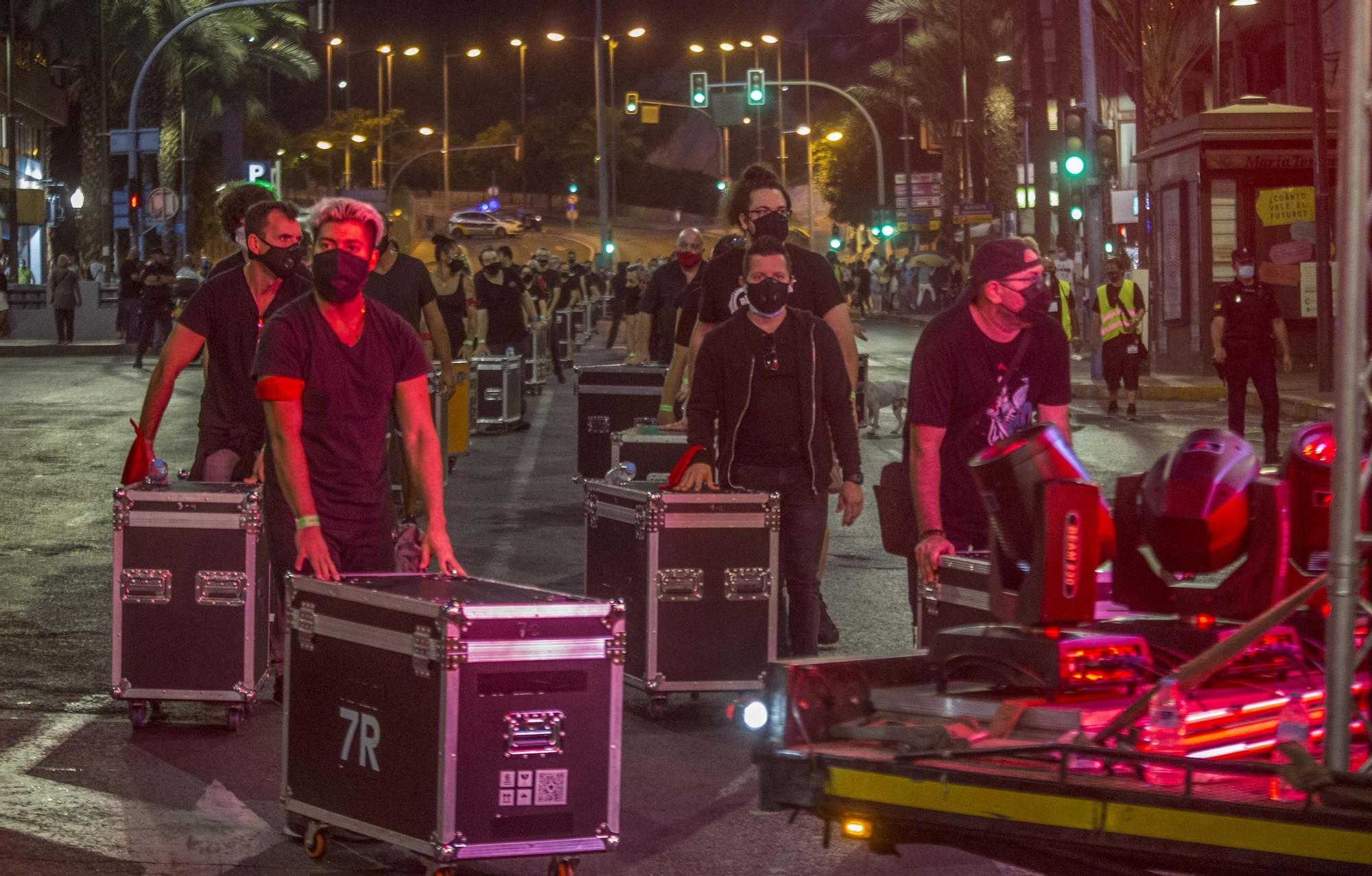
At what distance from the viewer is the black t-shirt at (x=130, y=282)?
3897 cm

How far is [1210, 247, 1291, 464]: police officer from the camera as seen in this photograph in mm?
17391

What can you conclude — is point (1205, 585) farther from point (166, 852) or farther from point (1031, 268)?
point (166, 852)

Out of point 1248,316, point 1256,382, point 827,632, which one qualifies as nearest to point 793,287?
point 827,632

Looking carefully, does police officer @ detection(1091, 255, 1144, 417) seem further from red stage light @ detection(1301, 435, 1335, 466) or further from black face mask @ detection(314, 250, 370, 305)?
red stage light @ detection(1301, 435, 1335, 466)

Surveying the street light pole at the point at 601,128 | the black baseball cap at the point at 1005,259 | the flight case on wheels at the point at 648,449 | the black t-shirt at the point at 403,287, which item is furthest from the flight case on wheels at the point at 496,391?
the street light pole at the point at 601,128

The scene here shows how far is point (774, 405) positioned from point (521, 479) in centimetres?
854

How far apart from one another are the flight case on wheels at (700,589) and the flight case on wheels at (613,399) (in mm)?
6342

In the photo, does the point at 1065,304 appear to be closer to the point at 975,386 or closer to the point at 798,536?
the point at 798,536

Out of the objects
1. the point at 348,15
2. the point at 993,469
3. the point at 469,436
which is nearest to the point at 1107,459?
the point at 469,436

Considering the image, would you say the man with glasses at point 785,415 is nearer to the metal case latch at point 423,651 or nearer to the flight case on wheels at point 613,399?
the metal case latch at point 423,651

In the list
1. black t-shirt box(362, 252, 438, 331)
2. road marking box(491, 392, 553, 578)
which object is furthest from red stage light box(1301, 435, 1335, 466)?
black t-shirt box(362, 252, 438, 331)

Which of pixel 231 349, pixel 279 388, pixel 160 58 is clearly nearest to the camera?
pixel 279 388

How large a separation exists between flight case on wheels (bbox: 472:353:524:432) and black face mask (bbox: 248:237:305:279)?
1195 cm

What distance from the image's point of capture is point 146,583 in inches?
278
